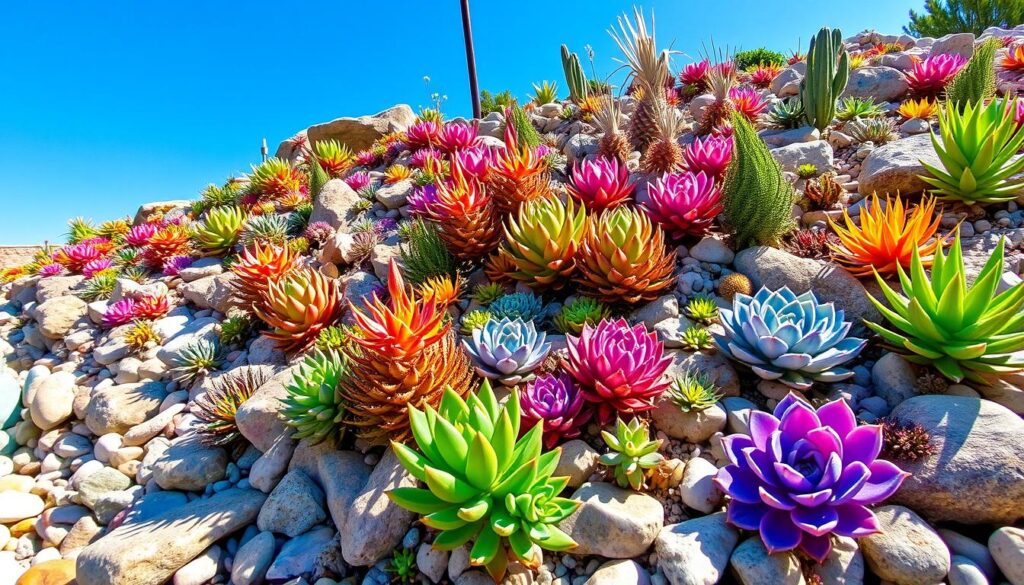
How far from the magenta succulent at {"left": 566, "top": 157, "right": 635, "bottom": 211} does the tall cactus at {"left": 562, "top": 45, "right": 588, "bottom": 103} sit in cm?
564

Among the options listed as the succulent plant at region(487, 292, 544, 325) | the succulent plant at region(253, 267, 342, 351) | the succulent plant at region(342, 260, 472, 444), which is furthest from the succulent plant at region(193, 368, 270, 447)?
the succulent plant at region(487, 292, 544, 325)

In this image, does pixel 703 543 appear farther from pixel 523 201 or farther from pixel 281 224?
pixel 281 224

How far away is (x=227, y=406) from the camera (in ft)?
11.4

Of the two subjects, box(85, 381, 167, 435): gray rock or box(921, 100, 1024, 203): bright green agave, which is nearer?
box(921, 100, 1024, 203): bright green agave

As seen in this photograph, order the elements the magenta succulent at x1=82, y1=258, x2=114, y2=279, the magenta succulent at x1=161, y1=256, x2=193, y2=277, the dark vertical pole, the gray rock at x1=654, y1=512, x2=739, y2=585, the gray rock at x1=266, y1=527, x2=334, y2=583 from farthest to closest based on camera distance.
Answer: the dark vertical pole < the magenta succulent at x1=82, y1=258, x2=114, y2=279 < the magenta succulent at x1=161, y1=256, x2=193, y2=277 < the gray rock at x1=266, y1=527, x2=334, y2=583 < the gray rock at x1=654, y1=512, x2=739, y2=585

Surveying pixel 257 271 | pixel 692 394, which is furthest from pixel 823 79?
pixel 257 271

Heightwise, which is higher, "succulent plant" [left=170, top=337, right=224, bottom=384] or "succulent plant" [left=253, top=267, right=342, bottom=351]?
"succulent plant" [left=253, top=267, right=342, bottom=351]

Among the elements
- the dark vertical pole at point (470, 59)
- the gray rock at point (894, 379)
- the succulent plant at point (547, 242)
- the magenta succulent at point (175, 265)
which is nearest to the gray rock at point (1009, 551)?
the gray rock at point (894, 379)

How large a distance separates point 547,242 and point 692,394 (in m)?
1.57

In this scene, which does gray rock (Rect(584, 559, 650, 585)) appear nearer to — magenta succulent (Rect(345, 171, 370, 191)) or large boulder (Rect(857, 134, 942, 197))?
large boulder (Rect(857, 134, 942, 197))

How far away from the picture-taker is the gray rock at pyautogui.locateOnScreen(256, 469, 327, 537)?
276 cm

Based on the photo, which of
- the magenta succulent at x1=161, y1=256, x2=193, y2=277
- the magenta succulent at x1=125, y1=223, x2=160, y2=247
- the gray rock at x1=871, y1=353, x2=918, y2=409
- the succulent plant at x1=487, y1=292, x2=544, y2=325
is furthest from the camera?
the magenta succulent at x1=125, y1=223, x2=160, y2=247

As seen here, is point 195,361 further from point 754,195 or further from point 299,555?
point 754,195

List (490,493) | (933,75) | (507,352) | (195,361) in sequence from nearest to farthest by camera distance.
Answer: (490,493)
(507,352)
(195,361)
(933,75)
